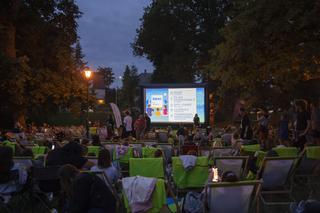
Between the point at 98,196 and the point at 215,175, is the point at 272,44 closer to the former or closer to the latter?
the point at 215,175

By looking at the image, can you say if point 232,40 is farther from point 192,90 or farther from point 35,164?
point 35,164

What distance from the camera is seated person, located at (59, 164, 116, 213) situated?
5.14m

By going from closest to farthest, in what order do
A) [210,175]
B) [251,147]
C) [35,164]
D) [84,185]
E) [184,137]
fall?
[84,185], [210,175], [35,164], [251,147], [184,137]

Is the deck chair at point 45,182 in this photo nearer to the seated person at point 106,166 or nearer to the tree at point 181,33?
the seated person at point 106,166

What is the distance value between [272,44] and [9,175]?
16.3 m

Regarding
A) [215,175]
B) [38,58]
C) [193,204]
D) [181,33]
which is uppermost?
[181,33]

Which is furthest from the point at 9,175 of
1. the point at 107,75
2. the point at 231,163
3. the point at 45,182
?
the point at 107,75

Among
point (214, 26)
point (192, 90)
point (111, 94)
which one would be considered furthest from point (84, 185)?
point (111, 94)

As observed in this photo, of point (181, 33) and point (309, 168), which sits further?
point (181, 33)

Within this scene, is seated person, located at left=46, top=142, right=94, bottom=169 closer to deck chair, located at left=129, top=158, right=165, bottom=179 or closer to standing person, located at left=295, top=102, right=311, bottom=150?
deck chair, located at left=129, top=158, right=165, bottom=179

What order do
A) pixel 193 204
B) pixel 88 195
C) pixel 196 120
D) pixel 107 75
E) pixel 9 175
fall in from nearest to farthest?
1. pixel 88 195
2. pixel 193 204
3. pixel 9 175
4. pixel 196 120
5. pixel 107 75

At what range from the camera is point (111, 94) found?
92.6m

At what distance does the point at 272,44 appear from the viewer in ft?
72.0

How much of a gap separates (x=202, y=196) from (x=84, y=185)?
160 centimetres
